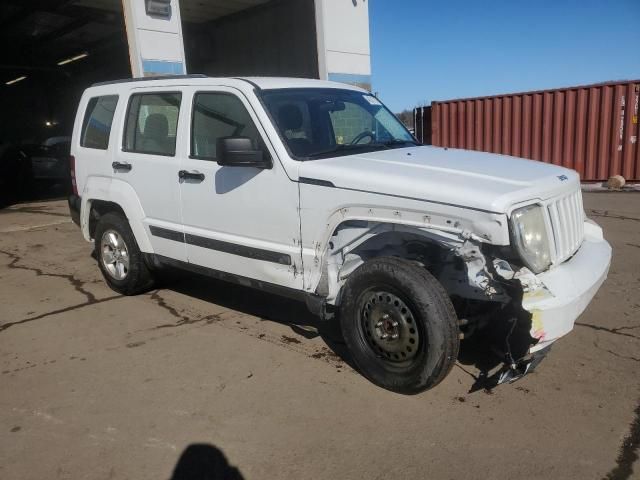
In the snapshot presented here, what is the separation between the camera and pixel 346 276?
3.66 m

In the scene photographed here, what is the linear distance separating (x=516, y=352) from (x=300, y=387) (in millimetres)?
1356

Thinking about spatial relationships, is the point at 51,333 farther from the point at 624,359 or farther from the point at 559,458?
the point at 624,359

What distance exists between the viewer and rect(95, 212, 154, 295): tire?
5117mm

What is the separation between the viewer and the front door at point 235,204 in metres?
3.72

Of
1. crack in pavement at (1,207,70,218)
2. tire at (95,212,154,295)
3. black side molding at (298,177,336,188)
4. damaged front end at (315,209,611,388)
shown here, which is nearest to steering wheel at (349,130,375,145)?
black side molding at (298,177,336,188)

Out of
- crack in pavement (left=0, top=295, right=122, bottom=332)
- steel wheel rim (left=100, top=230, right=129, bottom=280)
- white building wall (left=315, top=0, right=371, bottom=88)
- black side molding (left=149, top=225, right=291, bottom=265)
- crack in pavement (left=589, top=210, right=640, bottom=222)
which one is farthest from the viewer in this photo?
white building wall (left=315, top=0, right=371, bottom=88)

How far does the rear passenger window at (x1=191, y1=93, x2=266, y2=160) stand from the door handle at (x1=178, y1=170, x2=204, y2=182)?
139 mm

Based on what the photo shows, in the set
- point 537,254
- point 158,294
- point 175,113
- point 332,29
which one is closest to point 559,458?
point 537,254

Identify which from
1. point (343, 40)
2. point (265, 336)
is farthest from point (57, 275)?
point (343, 40)

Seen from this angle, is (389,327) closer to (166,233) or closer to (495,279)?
(495,279)

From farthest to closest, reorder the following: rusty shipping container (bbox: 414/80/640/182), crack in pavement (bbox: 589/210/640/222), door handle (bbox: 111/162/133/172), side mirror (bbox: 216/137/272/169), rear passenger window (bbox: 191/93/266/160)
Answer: rusty shipping container (bbox: 414/80/640/182)
crack in pavement (bbox: 589/210/640/222)
door handle (bbox: 111/162/133/172)
rear passenger window (bbox: 191/93/266/160)
side mirror (bbox: 216/137/272/169)

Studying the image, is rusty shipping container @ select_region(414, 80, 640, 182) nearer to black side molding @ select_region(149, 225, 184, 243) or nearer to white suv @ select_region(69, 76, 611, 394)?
white suv @ select_region(69, 76, 611, 394)

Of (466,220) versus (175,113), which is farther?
(175,113)

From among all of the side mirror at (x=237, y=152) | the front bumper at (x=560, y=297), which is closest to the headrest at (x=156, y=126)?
the side mirror at (x=237, y=152)
